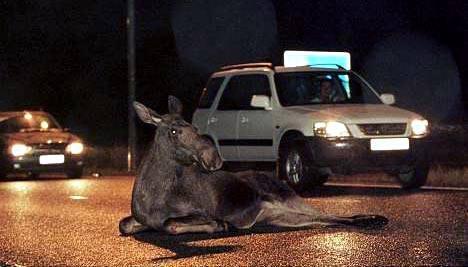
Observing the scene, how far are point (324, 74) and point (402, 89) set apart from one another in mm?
36916

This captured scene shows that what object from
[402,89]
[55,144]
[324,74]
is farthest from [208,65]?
[324,74]

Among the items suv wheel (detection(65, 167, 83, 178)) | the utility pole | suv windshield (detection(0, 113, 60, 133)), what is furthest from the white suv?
the utility pole

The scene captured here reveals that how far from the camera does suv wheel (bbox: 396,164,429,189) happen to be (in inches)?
589

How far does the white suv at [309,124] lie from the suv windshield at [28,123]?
18.8 ft

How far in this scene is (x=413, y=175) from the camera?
15188mm

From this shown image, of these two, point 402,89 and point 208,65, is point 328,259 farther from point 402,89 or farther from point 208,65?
point 208,65

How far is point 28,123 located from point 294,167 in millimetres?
9075

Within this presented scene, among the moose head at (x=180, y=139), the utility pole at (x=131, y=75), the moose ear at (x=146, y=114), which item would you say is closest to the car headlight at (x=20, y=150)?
the utility pole at (x=131, y=75)

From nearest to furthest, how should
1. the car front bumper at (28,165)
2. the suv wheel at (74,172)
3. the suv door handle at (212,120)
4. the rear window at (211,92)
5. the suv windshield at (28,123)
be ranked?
the suv door handle at (212,120) < the rear window at (211,92) < the car front bumper at (28,165) < the suv wheel at (74,172) < the suv windshield at (28,123)

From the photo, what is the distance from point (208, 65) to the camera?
6519cm

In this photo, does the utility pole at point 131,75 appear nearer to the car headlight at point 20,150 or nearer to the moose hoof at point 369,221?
the car headlight at point 20,150

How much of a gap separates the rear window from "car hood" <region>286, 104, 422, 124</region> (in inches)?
96.5

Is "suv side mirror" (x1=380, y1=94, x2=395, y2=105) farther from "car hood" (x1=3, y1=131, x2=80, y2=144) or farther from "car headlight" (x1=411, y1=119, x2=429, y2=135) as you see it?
"car hood" (x1=3, y1=131, x2=80, y2=144)

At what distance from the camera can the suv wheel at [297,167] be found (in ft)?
48.1
